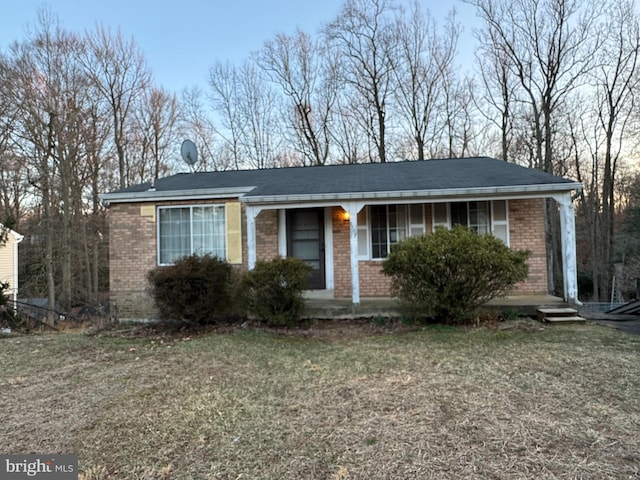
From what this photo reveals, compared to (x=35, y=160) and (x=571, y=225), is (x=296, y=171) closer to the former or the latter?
(x=571, y=225)

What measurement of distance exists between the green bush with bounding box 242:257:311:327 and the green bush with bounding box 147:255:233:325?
57 centimetres

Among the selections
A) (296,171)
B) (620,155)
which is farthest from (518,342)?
(620,155)

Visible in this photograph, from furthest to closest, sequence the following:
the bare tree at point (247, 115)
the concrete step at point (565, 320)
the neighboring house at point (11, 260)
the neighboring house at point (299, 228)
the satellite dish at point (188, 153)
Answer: the bare tree at point (247, 115), the neighboring house at point (11, 260), the satellite dish at point (188, 153), the neighboring house at point (299, 228), the concrete step at point (565, 320)

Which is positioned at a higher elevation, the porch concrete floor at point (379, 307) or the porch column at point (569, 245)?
the porch column at point (569, 245)

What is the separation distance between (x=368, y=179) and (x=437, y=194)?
202 centimetres

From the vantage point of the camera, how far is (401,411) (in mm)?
3324

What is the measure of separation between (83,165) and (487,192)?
60.1 ft

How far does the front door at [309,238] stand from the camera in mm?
9367

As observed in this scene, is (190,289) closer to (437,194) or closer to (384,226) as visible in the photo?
(384,226)

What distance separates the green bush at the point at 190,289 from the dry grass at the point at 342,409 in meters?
1.33

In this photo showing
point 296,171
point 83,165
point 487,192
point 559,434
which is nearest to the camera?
point 559,434

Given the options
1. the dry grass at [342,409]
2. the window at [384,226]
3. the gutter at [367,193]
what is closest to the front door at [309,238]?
the window at [384,226]

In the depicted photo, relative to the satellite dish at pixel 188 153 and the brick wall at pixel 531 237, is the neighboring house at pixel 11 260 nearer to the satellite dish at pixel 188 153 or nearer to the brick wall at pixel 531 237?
the satellite dish at pixel 188 153

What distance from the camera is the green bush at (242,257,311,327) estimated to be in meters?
7.00
